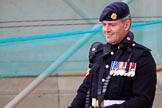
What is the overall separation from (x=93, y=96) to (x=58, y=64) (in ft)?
7.75

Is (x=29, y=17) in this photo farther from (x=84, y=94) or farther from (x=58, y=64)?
(x=84, y=94)

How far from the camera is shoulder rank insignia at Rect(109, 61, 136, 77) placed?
2.48 m

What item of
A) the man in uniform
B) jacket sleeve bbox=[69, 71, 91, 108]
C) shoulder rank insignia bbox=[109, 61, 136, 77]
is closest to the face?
the man in uniform

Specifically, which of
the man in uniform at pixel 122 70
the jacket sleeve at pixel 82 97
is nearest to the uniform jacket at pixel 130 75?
the man in uniform at pixel 122 70

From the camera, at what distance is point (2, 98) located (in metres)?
5.80

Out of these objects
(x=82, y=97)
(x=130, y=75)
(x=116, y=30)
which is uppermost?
(x=116, y=30)

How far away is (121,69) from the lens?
8.22 ft

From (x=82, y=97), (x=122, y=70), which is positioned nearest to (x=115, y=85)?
(x=122, y=70)

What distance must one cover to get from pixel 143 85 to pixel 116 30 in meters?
0.34

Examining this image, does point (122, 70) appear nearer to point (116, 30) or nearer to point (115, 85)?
point (115, 85)

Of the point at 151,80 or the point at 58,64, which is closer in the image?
the point at 151,80

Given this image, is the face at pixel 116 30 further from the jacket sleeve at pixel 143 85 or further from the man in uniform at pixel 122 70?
the jacket sleeve at pixel 143 85

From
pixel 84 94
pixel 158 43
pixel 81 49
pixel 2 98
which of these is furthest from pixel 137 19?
pixel 84 94

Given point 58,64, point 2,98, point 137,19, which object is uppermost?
point 137,19
